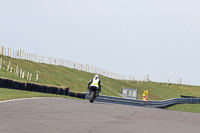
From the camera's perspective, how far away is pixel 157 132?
10.1 meters

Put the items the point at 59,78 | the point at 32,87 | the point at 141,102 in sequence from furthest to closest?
1. the point at 59,78
2. the point at 141,102
3. the point at 32,87

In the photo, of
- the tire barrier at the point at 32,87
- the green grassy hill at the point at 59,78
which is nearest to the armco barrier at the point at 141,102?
the tire barrier at the point at 32,87

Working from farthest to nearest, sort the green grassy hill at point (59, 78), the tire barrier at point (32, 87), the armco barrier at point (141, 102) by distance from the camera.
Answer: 1. the green grassy hill at point (59, 78)
2. the armco barrier at point (141, 102)
3. the tire barrier at point (32, 87)

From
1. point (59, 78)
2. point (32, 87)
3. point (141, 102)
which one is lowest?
point (141, 102)

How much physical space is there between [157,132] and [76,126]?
2.12 m

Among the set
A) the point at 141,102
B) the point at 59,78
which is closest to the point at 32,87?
the point at 141,102

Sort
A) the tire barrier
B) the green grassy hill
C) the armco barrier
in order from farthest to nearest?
the green grassy hill < the armco barrier < the tire barrier

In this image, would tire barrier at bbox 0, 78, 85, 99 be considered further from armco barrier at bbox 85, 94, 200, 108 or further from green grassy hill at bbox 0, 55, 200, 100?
green grassy hill at bbox 0, 55, 200, 100

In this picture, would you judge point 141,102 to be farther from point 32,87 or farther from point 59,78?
point 59,78

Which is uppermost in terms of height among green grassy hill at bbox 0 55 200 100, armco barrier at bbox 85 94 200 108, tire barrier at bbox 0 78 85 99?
green grassy hill at bbox 0 55 200 100

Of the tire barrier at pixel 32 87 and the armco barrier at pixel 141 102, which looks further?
the armco barrier at pixel 141 102

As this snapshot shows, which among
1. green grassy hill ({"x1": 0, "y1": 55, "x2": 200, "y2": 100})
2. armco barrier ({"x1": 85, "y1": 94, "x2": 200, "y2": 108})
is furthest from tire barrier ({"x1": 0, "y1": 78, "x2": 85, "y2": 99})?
green grassy hill ({"x1": 0, "y1": 55, "x2": 200, "y2": 100})

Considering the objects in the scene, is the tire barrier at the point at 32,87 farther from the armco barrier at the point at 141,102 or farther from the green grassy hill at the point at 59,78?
the green grassy hill at the point at 59,78

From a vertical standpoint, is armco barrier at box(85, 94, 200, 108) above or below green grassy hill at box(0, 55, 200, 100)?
below
